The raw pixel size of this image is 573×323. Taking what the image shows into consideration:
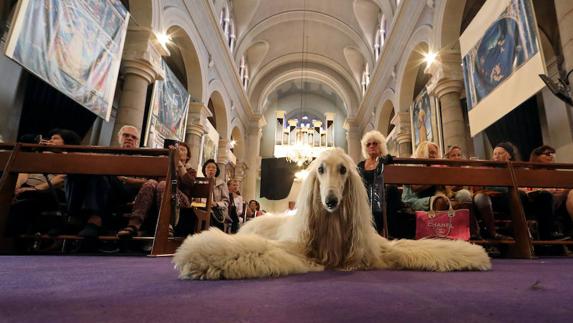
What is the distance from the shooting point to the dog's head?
5.17ft

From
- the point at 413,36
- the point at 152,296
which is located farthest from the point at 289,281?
the point at 413,36

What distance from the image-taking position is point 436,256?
1.66 meters

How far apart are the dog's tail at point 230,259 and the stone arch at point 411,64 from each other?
7129mm

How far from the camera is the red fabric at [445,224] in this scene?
2.54 meters

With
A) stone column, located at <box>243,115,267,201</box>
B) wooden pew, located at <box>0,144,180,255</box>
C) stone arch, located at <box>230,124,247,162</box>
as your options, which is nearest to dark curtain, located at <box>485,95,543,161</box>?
wooden pew, located at <box>0,144,180,255</box>

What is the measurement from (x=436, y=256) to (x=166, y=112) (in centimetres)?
676

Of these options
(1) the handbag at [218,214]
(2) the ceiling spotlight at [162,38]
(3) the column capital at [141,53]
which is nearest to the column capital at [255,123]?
(2) the ceiling spotlight at [162,38]

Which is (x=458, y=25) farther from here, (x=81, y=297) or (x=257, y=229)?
(x=81, y=297)

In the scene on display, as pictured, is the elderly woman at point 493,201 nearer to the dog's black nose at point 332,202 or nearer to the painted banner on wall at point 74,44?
the dog's black nose at point 332,202

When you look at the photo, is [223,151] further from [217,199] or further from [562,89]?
[562,89]

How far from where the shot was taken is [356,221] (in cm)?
171

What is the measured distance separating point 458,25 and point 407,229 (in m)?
5.23

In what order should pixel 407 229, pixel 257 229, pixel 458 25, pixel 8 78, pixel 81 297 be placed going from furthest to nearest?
pixel 458 25
pixel 8 78
pixel 407 229
pixel 257 229
pixel 81 297

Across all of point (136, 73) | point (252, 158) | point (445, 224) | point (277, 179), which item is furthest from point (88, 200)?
point (277, 179)
